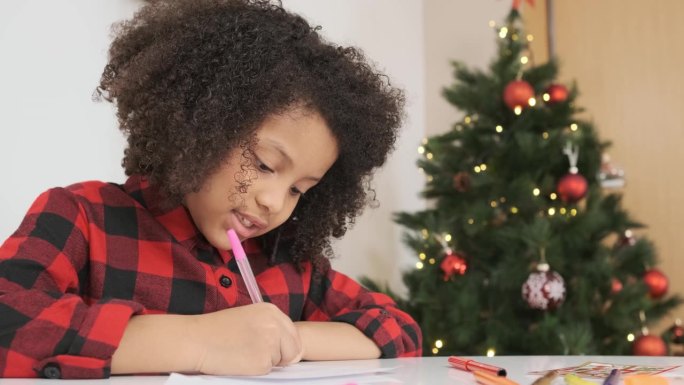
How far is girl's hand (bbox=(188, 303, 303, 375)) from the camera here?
69cm

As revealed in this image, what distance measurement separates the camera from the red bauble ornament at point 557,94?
202 centimetres

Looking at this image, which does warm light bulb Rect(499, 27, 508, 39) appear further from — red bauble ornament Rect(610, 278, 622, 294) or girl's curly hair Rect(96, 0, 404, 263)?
girl's curly hair Rect(96, 0, 404, 263)

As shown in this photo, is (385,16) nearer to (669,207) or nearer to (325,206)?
(669,207)

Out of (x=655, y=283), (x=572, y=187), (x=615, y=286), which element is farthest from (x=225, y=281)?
(x=655, y=283)

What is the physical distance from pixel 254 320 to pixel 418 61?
2062mm

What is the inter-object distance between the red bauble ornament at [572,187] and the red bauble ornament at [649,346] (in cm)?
40

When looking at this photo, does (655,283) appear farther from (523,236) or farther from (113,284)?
(113,284)

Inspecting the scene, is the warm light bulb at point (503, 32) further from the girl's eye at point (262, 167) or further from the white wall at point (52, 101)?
the girl's eye at point (262, 167)

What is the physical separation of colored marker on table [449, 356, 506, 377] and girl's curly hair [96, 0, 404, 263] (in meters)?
0.30

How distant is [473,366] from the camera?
2.40ft

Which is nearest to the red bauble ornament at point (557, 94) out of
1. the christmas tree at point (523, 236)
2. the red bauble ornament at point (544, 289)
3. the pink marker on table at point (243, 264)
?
the christmas tree at point (523, 236)

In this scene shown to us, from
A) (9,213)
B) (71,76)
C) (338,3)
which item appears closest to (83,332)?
(9,213)

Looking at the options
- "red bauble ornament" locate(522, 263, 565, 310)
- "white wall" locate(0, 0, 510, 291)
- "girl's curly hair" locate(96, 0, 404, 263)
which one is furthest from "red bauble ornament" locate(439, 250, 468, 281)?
"girl's curly hair" locate(96, 0, 404, 263)

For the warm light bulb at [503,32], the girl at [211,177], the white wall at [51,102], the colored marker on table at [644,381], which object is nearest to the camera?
the colored marker on table at [644,381]
